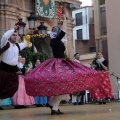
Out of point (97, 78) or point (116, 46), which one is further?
point (116, 46)

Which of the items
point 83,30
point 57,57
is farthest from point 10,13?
point 83,30

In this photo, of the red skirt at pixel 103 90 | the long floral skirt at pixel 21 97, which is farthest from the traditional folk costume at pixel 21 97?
the red skirt at pixel 103 90

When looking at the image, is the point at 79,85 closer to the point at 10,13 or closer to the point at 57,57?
the point at 57,57

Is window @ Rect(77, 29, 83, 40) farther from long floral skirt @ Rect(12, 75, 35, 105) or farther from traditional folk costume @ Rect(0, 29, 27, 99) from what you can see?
traditional folk costume @ Rect(0, 29, 27, 99)

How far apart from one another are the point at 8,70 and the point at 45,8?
41.0ft

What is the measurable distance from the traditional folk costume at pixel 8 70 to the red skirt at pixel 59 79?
26 centimetres

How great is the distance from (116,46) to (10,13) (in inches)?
220

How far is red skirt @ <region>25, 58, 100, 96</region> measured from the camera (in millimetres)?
6152

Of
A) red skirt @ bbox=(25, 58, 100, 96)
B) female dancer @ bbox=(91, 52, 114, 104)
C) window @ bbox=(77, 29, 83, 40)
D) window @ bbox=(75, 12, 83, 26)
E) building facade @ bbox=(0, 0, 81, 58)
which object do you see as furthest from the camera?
window @ bbox=(77, 29, 83, 40)

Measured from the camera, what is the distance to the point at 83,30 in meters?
43.5

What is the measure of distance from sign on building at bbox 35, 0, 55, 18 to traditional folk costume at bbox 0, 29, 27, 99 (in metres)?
12.0

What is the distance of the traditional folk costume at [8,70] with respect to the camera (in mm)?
6250

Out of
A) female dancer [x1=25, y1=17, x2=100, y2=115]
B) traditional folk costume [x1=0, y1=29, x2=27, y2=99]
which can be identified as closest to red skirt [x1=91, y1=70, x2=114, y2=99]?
female dancer [x1=25, y1=17, x2=100, y2=115]

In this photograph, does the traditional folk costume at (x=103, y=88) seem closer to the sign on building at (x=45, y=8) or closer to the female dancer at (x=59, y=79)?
the female dancer at (x=59, y=79)
